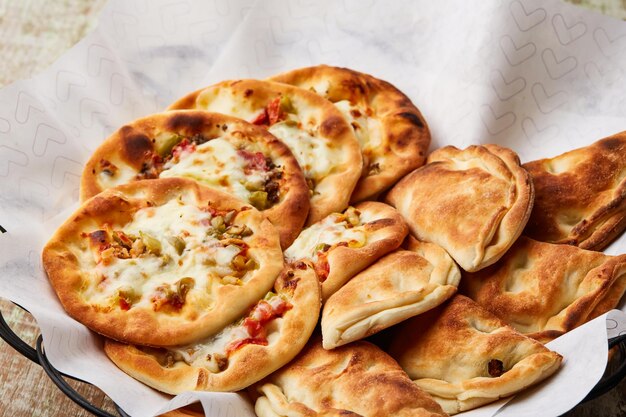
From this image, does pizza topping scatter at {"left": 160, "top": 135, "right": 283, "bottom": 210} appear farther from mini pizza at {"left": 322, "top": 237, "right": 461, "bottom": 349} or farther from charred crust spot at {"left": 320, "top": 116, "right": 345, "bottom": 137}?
mini pizza at {"left": 322, "top": 237, "right": 461, "bottom": 349}

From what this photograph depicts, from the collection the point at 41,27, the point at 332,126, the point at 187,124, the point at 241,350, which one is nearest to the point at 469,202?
the point at 332,126

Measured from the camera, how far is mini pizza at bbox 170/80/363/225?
436 centimetres

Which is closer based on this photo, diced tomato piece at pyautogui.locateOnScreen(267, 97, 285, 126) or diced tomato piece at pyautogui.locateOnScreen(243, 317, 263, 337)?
diced tomato piece at pyautogui.locateOnScreen(243, 317, 263, 337)

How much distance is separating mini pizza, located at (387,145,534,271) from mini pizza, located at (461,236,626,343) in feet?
0.55

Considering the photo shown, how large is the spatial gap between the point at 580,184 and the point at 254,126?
1766mm

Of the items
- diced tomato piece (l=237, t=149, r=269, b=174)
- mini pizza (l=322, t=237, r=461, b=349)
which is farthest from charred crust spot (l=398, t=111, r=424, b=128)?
mini pizza (l=322, t=237, r=461, b=349)

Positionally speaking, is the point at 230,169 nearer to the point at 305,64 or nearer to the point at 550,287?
the point at 305,64

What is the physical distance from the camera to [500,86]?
5070 millimetres

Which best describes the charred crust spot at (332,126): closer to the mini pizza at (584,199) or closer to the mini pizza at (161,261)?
the mini pizza at (161,261)

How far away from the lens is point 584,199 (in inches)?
166

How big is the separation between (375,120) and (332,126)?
0.44m

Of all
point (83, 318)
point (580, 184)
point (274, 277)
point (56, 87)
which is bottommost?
point (580, 184)

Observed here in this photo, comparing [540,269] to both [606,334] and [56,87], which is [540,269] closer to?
[606,334]

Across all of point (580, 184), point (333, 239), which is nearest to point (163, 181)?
point (333, 239)
